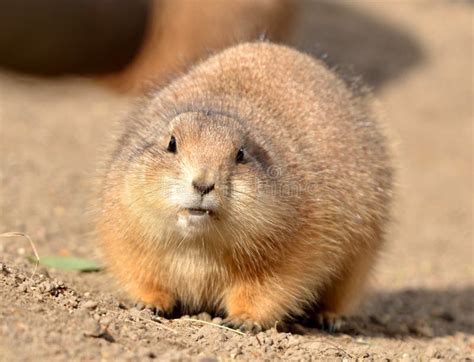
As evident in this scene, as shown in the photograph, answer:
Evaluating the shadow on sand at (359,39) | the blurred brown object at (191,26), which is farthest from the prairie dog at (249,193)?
the shadow on sand at (359,39)

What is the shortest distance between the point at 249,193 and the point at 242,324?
982mm

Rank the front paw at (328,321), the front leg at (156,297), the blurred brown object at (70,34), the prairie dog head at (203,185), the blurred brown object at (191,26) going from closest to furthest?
the prairie dog head at (203,185) → the front leg at (156,297) → the front paw at (328,321) → the blurred brown object at (191,26) → the blurred brown object at (70,34)

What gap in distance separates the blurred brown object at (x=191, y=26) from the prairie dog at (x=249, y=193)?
810cm

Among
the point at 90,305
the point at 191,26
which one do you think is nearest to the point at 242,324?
the point at 90,305

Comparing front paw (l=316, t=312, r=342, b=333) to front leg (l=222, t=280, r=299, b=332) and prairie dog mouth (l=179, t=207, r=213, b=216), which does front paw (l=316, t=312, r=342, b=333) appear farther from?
prairie dog mouth (l=179, t=207, r=213, b=216)

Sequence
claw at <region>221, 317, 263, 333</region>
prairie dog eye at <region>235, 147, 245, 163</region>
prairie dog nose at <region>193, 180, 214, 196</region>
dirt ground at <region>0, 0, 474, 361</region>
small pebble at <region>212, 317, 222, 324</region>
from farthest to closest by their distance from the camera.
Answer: small pebble at <region>212, 317, 222, 324</region>
claw at <region>221, 317, 263, 333</region>
prairie dog eye at <region>235, 147, 245, 163</region>
prairie dog nose at <region>193, 180, 214, 196</region>
dirt ground at <region>0, 0, 474, 361</region>

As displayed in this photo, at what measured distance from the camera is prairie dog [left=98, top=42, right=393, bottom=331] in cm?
557

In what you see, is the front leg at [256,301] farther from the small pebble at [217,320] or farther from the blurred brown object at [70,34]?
the blurred brown object at [70,34]

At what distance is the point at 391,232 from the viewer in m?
9.45

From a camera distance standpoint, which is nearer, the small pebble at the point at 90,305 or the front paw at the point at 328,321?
the small pebble at the point at 90,305

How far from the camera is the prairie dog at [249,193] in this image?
5.57 meters

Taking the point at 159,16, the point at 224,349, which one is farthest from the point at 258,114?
the point at 159,16

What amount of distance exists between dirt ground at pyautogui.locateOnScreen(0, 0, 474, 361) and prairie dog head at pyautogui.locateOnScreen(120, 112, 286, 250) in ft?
2.14

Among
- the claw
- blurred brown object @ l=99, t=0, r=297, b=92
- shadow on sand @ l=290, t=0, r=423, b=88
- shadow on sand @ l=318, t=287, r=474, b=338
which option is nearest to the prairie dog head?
the claw
